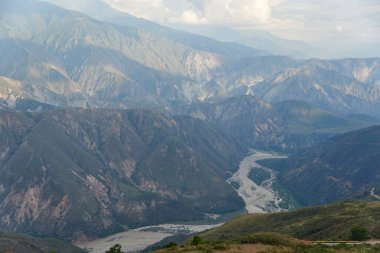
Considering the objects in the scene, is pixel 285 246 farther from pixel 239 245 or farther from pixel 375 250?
pixel 375 250

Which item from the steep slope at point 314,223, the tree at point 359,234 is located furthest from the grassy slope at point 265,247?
the steep slope at point 314,223

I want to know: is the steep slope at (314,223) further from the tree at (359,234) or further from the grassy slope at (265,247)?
the grassy slope at (265,247)

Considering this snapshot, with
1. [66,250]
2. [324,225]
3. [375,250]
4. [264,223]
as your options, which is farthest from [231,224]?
[375,250]

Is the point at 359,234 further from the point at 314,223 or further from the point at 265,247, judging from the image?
the point at 314,223

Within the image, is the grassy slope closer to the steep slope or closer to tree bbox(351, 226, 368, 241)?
tree bbox(351, 226, 368, 241)

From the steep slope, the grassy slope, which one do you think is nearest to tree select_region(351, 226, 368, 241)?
the steep slope
